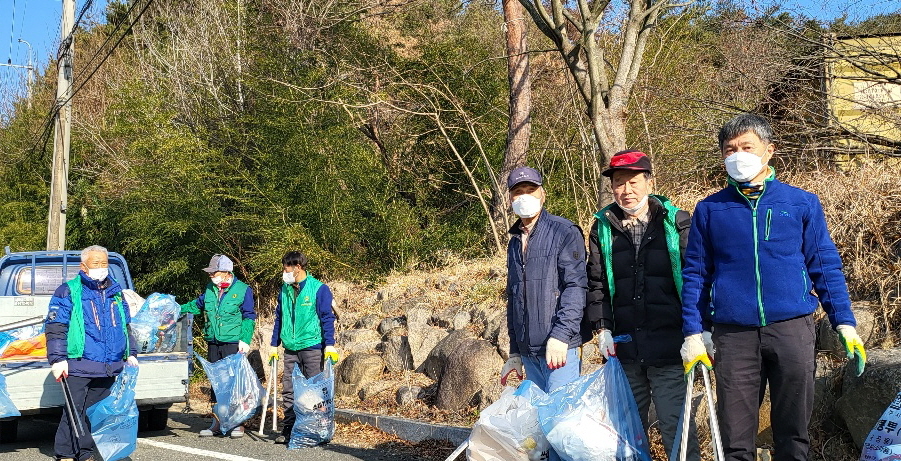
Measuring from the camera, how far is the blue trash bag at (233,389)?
890cm

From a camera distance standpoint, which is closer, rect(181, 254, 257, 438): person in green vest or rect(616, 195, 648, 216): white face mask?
rect(616, 195, 648, 216): white face mask

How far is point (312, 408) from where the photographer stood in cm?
806

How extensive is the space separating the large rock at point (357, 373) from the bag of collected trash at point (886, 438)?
7095mm

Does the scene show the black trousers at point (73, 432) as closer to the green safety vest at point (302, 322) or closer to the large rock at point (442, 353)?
the green safety vest at point (302, 322)

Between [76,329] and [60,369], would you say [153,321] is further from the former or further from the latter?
[60,369]

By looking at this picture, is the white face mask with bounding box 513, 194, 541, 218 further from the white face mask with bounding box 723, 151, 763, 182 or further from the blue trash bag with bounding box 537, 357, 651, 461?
the white face mask with bounding box 723, 151, 763, 182

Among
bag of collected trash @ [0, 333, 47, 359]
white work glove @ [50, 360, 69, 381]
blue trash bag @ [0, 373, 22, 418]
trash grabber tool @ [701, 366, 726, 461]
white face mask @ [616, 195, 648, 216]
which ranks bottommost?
blue trash bag @ [0, 373, 22, 418]

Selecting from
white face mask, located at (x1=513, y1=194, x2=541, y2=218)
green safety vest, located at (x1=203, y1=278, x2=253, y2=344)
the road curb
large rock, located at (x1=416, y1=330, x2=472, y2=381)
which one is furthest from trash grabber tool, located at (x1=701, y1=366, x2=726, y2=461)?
green safety vest, located at (x1=203, y1=278, x2=253, y2=344)

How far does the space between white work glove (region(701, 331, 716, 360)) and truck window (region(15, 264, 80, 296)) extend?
8.68 meters

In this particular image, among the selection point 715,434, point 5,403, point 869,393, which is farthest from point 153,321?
point 869,393

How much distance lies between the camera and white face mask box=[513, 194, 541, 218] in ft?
18.0

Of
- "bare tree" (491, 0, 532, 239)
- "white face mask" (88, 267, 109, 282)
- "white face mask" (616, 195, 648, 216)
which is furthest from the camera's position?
"bare tree" (491, 0, 532, 239)

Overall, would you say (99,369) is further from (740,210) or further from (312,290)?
(740,210)

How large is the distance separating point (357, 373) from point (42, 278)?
402 centimetres
